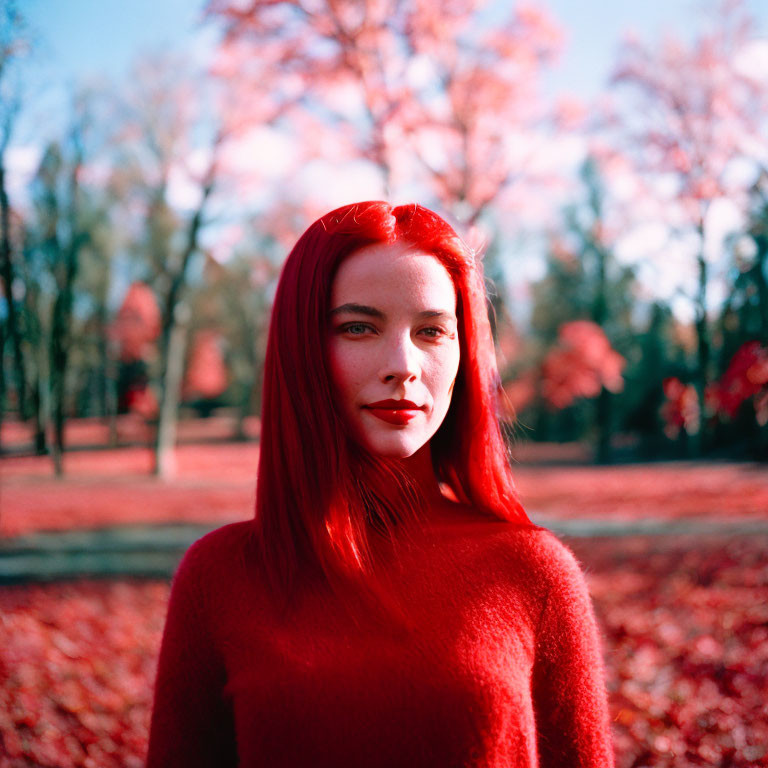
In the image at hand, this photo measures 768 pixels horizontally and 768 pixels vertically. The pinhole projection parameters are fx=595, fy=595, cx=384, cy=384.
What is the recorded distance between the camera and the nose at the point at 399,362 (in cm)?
123

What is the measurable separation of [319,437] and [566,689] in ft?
2.51

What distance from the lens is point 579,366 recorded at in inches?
693

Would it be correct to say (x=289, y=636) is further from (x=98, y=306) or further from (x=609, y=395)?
(x=609, y=395)

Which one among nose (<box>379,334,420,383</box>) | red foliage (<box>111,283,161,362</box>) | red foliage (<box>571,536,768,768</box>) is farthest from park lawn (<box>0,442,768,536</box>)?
nose (<box>379,334,420,383</box>)

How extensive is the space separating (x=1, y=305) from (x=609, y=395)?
1495 centimetres

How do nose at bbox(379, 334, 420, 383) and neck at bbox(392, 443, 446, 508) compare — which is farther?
neck at bbox(392, 443, 446, 508)

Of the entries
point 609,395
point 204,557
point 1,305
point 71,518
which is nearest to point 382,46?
point 1,305

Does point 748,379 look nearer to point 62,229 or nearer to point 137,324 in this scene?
point 62,229

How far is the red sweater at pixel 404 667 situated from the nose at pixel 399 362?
375mm

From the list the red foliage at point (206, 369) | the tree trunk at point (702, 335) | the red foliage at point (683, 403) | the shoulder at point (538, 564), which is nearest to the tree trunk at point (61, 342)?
the shoulder at point (538, 564)

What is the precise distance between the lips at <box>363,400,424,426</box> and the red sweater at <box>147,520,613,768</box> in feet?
0.92

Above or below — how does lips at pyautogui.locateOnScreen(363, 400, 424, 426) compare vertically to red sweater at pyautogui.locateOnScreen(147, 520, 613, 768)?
above

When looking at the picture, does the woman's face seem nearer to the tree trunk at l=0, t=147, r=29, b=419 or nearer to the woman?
the woman

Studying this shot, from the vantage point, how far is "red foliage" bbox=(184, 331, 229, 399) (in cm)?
1366
